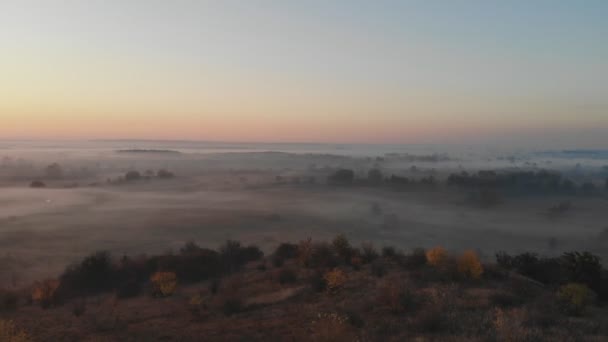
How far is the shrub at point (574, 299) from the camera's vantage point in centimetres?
1477

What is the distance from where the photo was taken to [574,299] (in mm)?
15070

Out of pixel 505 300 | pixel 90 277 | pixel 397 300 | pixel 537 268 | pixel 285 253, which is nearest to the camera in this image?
pixel 397 300

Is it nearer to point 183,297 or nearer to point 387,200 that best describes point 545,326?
point 183,297

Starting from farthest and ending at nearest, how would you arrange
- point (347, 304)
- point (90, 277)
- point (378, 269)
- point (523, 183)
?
point (523, 183)
point (90, 277)
point (378, 269)
point (347, 304)

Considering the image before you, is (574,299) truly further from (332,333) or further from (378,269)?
(378,269)

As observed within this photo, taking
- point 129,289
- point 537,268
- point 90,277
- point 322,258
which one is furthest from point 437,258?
point 90,277

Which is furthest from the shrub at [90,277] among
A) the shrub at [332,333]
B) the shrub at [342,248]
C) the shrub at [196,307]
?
the shrub at [332,333]

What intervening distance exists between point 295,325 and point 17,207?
113 m

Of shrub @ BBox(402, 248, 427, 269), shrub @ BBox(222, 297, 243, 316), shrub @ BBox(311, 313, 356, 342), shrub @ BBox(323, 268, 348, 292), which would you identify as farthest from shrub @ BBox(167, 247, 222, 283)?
shrub @ BBox(311, 313, 356, 342)

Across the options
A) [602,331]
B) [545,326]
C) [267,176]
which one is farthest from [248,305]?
[267,176]

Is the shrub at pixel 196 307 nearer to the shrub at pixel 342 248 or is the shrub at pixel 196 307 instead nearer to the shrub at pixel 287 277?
the shrub at pixel 287 277

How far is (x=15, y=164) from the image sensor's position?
159m

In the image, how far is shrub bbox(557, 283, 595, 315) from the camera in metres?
14.8

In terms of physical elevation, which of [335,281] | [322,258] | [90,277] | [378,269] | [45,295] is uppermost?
[335,281]
